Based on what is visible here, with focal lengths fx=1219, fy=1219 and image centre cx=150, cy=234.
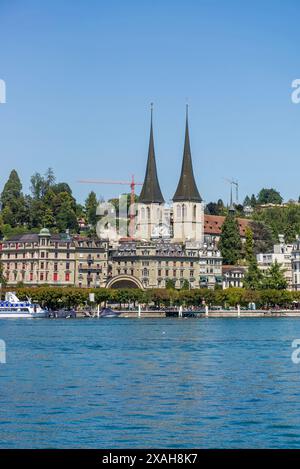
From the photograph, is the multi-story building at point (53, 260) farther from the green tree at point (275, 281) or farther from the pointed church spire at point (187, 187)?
the green tree at point (275, 281)

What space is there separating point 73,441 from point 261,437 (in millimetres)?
3607

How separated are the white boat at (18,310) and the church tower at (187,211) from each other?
2979cm

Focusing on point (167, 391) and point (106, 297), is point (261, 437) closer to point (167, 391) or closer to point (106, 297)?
point (167, 391)

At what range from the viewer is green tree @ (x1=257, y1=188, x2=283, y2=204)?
610ft

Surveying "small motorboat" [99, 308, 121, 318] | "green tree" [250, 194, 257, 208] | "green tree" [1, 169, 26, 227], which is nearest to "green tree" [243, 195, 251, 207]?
"green tree" [250, 194, 257, 208]

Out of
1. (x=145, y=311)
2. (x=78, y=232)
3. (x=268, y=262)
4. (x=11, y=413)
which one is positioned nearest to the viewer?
(x=11, y=413)

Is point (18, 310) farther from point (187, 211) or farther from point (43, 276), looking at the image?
point (187, 211)

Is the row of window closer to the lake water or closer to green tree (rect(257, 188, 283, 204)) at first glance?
the lake water

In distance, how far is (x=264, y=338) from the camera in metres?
58.4

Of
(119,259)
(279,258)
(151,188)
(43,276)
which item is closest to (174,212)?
(151,188)

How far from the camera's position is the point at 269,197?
614 ft

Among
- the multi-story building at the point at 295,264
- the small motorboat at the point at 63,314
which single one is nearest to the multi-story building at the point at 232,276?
the multi-story building at the point at 295,264
